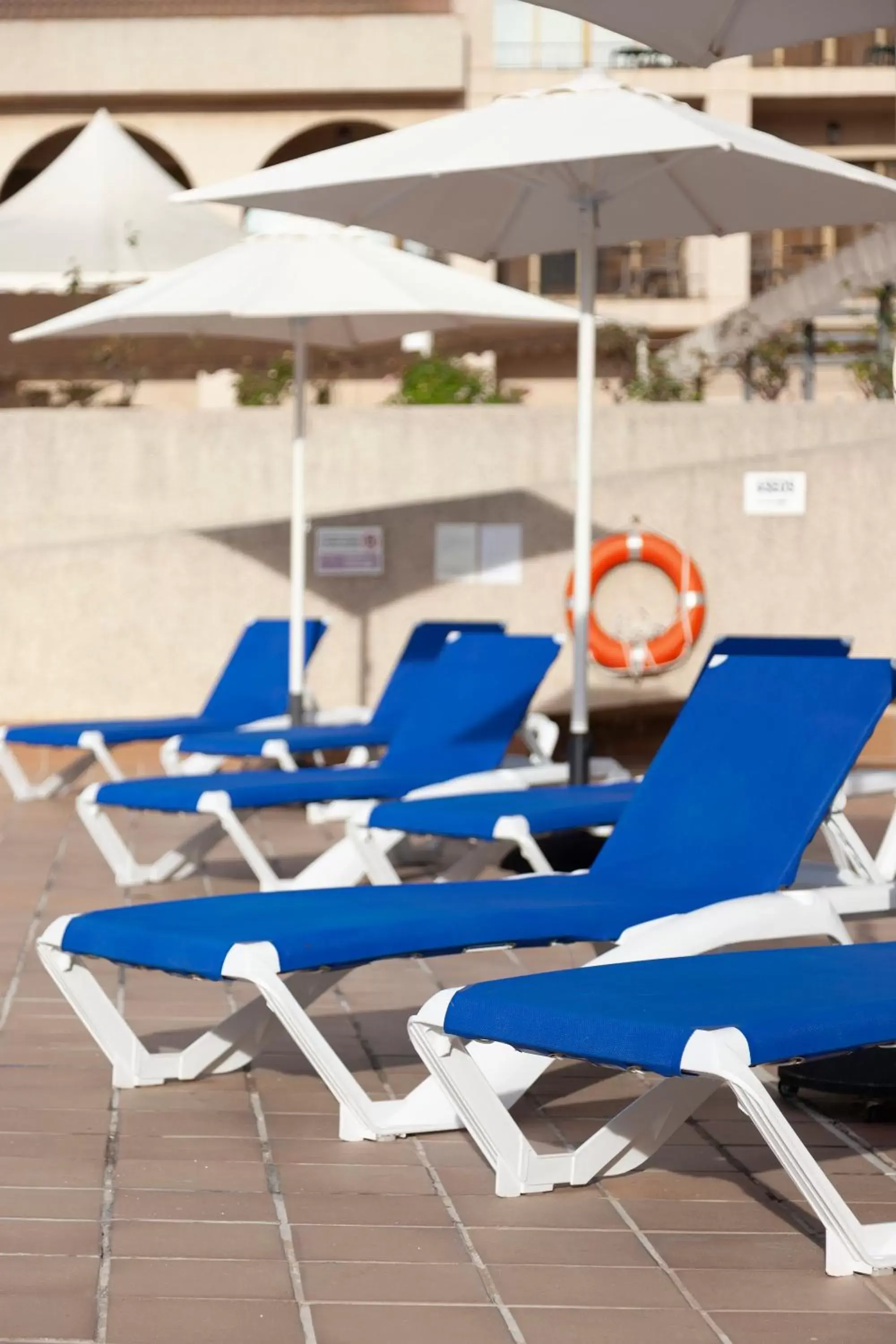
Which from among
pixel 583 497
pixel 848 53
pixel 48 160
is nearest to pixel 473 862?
pixel 583 497

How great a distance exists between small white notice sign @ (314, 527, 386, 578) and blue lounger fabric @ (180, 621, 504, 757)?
7.01 ft

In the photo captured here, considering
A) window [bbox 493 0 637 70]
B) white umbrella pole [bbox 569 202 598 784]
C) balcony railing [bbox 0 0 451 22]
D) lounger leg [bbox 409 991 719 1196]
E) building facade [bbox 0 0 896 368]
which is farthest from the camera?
window [bbox 493 0 637 70]

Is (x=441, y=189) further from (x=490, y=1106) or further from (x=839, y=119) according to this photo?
(x=839, y=119)

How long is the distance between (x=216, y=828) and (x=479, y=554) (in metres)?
4.40

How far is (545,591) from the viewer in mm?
10469

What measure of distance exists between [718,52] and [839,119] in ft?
80.8

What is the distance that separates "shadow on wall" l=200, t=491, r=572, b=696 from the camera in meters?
A: 10.5

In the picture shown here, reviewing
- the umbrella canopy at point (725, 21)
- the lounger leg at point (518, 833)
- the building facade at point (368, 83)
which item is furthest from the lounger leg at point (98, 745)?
the building facade at point (368, 83)

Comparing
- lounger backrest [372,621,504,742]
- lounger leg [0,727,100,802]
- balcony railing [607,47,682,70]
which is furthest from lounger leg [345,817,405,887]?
balcony railing [607,47,682,70]

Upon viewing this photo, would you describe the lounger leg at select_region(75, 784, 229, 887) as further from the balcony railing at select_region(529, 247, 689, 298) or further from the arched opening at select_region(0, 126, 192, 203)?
the arched opening at select_region(0, 126, 192, 203)

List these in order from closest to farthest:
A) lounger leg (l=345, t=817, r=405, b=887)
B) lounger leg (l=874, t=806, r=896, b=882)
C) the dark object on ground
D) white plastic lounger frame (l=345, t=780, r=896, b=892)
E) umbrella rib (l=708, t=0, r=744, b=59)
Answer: umbrella rib (l=708, t=0, r=744, b=59) → white plastic lounger frame (l=345, t=780, r=896, b=892) → lounger leg (l=874, t=806, r=896, b=882) → lounger leg (l=345, t=817, r=405, b=887) → the dark object on ground

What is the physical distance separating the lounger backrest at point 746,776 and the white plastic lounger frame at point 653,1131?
735mm

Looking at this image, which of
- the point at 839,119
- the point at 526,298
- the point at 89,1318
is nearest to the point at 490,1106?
the point at 89,1318

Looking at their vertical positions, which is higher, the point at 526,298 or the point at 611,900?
the point at 526,298
